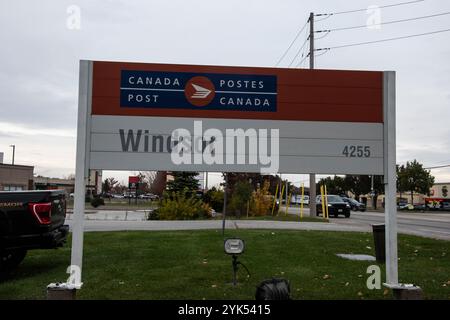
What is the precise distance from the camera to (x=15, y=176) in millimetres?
60125

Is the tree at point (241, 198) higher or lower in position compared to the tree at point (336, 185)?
lower

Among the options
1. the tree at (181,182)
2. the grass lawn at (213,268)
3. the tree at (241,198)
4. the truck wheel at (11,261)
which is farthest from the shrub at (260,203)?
the truck wheel at (11,261)

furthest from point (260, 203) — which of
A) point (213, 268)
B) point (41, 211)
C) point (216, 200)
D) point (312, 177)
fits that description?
point (41, 211)

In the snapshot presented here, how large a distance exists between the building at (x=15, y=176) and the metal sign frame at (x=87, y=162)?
5487cm

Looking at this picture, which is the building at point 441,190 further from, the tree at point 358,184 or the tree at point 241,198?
the tree at point 241,198

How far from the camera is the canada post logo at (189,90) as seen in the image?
21.1 ft

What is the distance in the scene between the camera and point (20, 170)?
6075 centimetres

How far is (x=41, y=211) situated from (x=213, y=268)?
10.2 ft

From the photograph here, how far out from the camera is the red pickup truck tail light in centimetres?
817

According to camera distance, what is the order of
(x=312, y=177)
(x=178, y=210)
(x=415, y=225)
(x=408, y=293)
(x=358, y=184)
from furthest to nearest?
(x=358, y=184) < (x=312, y=177) < (x=178, y=210) < (x=415, y=225) < (x=408, y=293)

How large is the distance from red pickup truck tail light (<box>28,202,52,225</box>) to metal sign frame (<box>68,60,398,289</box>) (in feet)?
7.73

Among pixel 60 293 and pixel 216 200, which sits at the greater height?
pixel 216 200

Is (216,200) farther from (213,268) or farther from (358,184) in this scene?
(358,184)

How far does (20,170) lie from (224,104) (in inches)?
2363
